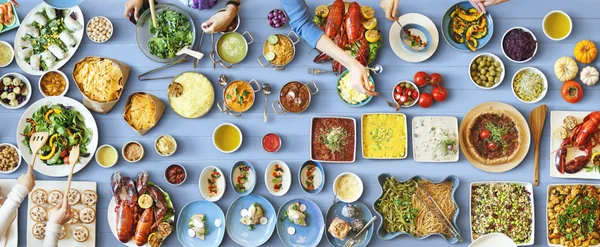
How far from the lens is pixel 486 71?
4.44 metres

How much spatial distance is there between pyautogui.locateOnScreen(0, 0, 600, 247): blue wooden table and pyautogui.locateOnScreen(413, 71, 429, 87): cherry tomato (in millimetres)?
107

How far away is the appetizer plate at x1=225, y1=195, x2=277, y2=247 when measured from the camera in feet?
14.6

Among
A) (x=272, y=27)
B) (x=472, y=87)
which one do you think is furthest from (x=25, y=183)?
(x=472, y=87)

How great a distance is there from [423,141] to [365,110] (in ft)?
1.91

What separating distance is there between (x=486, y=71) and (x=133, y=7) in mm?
3189

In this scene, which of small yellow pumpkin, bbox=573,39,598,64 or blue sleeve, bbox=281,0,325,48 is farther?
small yellow pumpkin, bbox=573,39,598,64

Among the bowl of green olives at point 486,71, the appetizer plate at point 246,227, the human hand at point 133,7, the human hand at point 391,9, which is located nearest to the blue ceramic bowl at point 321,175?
the appetizer plate at point 246,227

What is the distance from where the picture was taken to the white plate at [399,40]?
4.45m

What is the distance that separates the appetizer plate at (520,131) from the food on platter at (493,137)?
34 millimetres

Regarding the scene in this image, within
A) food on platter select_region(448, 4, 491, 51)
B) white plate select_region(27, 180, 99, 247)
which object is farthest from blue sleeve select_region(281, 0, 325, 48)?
white plate select_region(27, 180, 99, 247)

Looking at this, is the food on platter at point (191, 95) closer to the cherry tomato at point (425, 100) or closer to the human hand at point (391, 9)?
the human hand at point (391, 9)

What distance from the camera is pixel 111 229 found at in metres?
4.47

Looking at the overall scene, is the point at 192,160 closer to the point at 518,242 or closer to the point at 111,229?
the point at 111,229

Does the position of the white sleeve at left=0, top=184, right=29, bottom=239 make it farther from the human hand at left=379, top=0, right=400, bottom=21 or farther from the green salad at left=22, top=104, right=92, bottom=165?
the human hand at left=379, top=0, right=400, bottom=21
